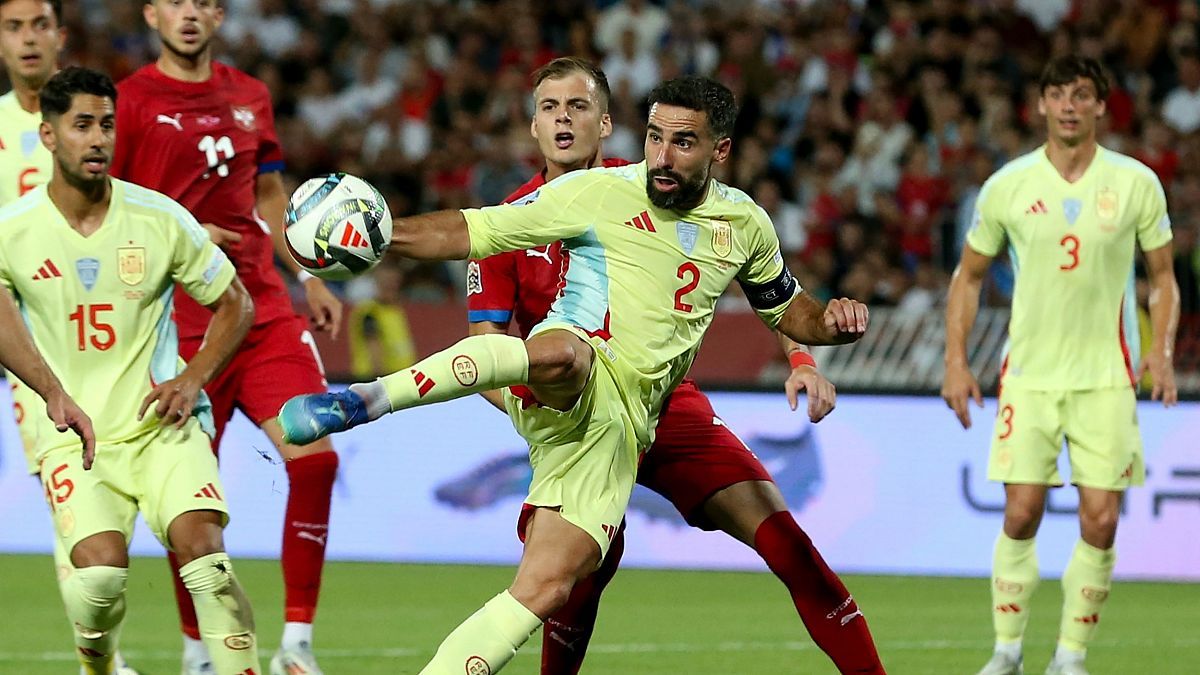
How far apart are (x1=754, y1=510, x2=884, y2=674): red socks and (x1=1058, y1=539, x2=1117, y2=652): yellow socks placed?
69.9 inches

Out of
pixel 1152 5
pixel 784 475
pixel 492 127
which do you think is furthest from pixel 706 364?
pixel 1152 5

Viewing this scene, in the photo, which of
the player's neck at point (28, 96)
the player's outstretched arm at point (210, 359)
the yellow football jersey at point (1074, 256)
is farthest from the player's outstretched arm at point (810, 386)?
the player's neck at point (28, 96)

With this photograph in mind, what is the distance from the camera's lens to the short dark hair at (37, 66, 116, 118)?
658 cm

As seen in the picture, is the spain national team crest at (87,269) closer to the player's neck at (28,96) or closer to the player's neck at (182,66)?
the player's neck at (182,66)

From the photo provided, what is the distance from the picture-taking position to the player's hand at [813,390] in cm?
616

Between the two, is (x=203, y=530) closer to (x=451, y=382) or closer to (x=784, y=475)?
(x=451, y=382)

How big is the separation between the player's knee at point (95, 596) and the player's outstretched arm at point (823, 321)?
7.45ft

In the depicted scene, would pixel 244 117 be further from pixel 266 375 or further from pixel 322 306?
pixel 266 375

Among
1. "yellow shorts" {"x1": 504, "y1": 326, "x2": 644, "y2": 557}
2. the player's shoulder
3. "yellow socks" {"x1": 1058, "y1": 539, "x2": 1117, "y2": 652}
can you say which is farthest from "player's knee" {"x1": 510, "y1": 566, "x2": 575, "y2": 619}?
the player's shoulder

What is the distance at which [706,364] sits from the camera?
1420cm

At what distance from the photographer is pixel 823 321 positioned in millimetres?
6121

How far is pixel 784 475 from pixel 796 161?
193 inches

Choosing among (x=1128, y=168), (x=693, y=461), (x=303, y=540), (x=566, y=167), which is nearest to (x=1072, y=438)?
(x=1128, y=168)

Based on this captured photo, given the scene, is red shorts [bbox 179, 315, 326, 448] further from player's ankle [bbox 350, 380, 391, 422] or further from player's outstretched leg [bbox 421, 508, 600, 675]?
player's ankle [bbox 350, 380, 391, 422]
